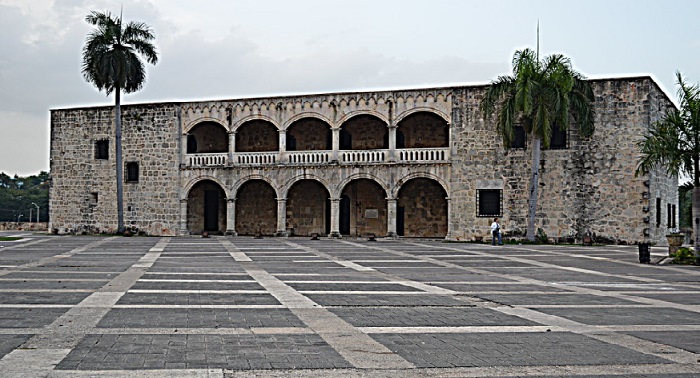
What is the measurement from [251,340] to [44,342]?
2.22m

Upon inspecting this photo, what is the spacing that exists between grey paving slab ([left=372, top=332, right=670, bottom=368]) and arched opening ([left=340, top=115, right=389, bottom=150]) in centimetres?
2889

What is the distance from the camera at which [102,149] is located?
3931 cm

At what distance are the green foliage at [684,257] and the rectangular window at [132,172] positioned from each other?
1081 inches

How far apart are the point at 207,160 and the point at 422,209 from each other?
1152cm

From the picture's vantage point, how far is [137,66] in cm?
3744

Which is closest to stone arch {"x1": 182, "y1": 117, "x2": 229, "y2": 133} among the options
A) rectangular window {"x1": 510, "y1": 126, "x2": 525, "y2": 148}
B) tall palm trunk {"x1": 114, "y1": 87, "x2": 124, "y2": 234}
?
tall palm trunk {"x1": 114, "y1": 87, "x2": 124, "y2": 234}

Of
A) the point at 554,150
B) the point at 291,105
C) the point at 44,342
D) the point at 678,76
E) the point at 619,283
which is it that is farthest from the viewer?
the point at 291,105

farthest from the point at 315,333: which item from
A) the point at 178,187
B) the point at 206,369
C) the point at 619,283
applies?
the point at 178,187

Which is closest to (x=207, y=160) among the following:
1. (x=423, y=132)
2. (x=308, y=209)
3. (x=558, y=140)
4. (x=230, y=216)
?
(x=230, y=216)

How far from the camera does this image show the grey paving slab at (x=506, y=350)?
23.3 ft

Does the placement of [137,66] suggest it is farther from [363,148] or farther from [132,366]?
[132,366]

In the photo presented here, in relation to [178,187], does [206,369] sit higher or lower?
lower

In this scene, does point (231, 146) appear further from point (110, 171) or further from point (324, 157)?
point (110, 171)

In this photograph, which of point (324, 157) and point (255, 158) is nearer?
point (324, 157)
